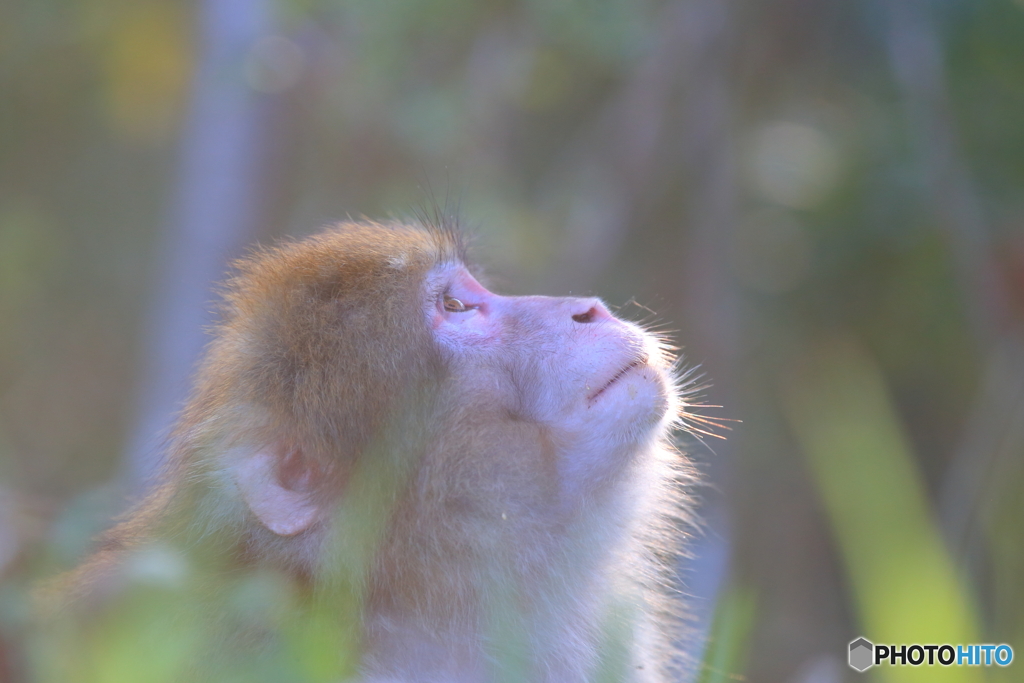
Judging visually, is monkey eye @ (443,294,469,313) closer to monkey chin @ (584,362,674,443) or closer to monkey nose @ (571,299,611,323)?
monkey nose @ (571,299,611,323)

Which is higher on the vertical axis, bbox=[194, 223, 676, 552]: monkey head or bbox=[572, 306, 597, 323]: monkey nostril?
bbox=[572, 306, 597, 323]: monkey nostril

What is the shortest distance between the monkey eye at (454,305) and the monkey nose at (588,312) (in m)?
0.31

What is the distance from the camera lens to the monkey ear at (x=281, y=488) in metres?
2.22

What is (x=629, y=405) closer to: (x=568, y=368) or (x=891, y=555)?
(x=568, y=368)

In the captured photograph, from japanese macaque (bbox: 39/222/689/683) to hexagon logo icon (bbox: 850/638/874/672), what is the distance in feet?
1.63

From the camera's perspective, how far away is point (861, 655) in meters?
2.26

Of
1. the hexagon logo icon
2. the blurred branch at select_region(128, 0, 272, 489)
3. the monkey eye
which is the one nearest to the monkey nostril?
the monkey eye

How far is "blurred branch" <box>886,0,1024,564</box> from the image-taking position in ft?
12.5

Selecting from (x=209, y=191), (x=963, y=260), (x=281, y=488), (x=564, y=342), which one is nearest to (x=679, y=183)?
(x=963, y=260)

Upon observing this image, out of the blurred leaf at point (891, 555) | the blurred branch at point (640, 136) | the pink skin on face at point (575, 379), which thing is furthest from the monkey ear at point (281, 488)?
the blurred branch at point (640, 136)

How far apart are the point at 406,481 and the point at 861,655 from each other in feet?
3.55

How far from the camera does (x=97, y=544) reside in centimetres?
263

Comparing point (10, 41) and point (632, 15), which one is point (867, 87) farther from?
point (10, 41)

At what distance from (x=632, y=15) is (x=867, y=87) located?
1.48 metres
